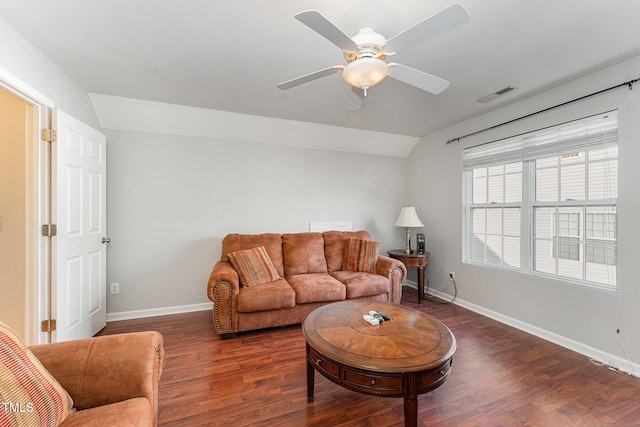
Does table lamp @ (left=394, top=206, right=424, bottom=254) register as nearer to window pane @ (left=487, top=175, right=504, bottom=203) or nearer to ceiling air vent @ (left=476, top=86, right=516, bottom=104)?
window pane @ (left=487, top=175, right=504, bottom=203)

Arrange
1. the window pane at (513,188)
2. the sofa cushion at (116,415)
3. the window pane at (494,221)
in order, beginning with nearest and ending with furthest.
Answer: the sofa cushion at (116,415) → the window pane at (513,188) → the window pane at (494,221)

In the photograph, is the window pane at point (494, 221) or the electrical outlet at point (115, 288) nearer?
the electrical outlet at point (115, 288)

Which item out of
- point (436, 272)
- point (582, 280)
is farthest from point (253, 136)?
point (582, 280)

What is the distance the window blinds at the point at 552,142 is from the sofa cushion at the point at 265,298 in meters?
2.85

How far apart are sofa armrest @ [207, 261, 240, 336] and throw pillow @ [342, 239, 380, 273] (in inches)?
61.7

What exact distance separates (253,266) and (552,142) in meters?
3.36

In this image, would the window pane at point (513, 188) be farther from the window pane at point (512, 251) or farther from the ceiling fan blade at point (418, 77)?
the ceiling fan blade at point (418, 77)

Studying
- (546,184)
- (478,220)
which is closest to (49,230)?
(478,220)

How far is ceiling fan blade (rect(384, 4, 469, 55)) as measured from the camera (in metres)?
1.17

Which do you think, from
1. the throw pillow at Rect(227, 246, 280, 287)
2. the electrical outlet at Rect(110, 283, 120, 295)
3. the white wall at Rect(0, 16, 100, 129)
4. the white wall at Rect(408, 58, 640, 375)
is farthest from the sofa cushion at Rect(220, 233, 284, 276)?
the white wall at Rect(408, 58, 640, 375)

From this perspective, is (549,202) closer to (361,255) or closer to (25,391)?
(361,255)

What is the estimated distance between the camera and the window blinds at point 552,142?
7.57 feet

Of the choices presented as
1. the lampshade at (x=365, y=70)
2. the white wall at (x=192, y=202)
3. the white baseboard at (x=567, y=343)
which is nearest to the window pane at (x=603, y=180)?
the white baseboard at (x=567, y=343)

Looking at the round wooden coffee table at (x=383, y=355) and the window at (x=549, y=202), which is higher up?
the window at (x=549, y=202)
